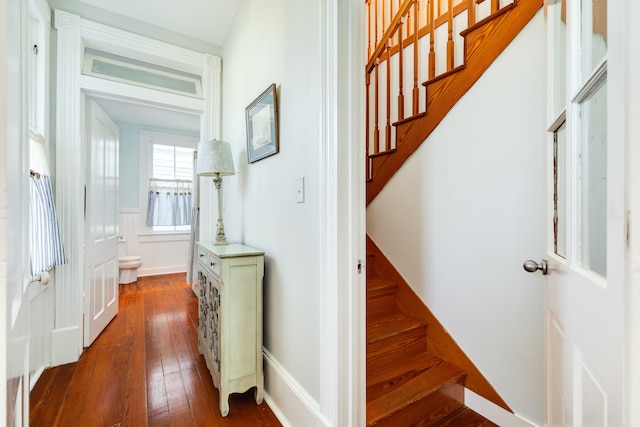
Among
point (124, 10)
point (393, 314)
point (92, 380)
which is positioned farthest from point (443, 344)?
point (124, 10)

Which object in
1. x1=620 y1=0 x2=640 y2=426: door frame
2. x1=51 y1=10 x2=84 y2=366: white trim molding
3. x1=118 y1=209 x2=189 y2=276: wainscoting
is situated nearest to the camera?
x1=620 y1=0 x2=640 y2=426: door frame

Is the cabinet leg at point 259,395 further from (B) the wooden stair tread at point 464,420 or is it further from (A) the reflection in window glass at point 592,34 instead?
(A) the reflection in window glass at point 592,34

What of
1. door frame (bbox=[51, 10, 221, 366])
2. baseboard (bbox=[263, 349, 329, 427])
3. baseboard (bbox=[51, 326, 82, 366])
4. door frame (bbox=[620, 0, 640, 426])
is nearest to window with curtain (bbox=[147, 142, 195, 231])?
door frame (bbox=[51, 10, 221, 366])

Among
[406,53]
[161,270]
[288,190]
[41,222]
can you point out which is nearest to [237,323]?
[288,190]

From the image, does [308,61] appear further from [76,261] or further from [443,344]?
[76,261]

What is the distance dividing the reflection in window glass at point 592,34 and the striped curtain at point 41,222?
8.00 feet

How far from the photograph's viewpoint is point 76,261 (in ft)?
6.81

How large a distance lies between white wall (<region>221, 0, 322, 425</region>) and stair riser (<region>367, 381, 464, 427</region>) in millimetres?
419

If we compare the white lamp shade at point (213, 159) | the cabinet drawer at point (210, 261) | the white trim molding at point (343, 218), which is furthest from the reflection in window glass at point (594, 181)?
the white lamp shade at point (213, 159)

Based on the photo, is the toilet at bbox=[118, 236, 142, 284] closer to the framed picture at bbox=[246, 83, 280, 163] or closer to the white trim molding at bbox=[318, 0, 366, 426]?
the framed picture at bbox=[246, 83, 280, 163]

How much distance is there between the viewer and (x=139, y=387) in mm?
1691

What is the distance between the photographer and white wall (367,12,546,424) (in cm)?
127

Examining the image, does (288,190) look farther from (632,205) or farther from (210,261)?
(632,205)

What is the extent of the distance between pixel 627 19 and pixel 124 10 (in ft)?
10.1
